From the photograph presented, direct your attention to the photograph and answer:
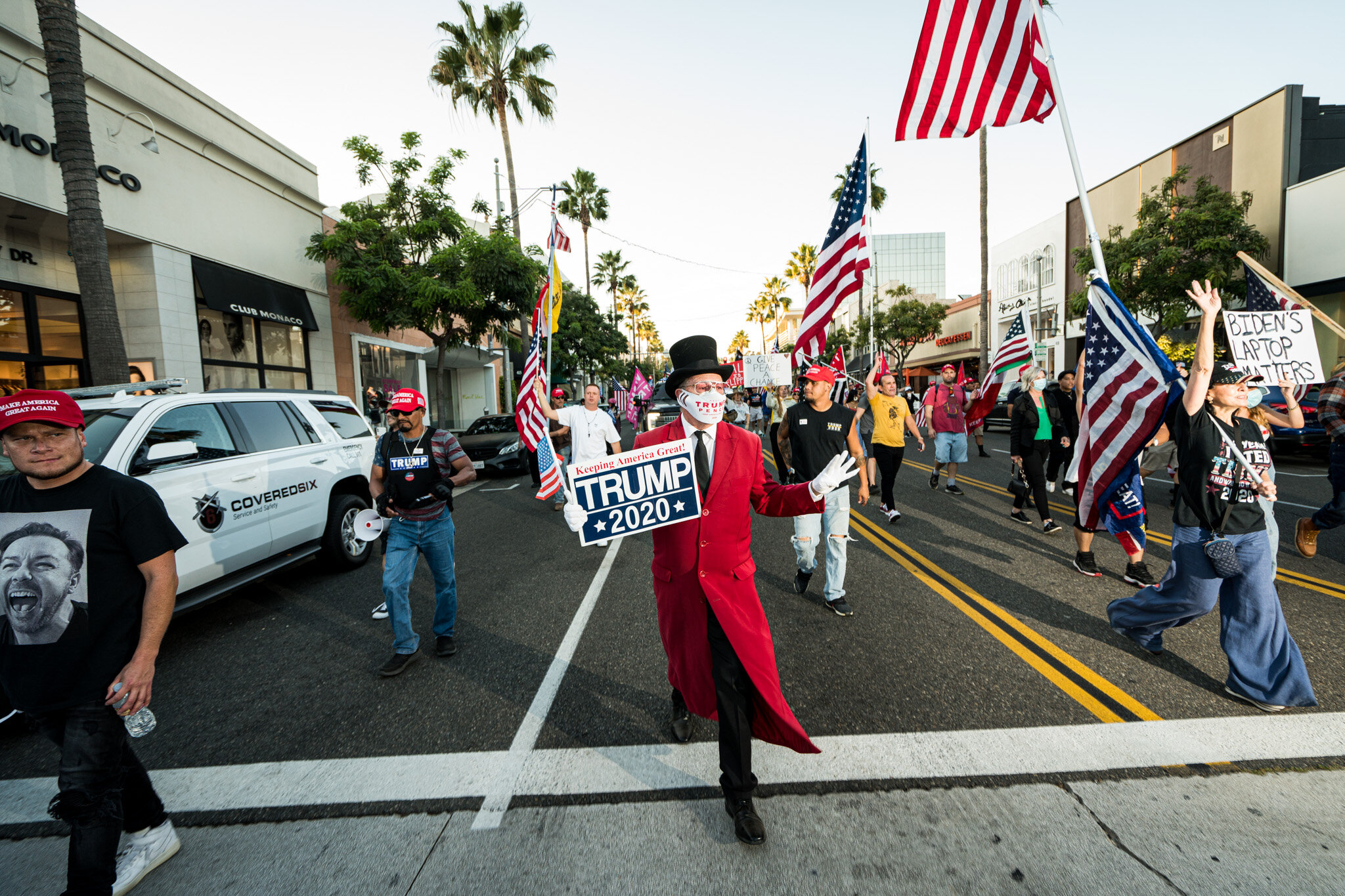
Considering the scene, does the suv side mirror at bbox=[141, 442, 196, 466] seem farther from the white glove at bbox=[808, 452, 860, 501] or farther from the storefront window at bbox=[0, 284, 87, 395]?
the storefront window at bbox=[0, 284, 87, 395]

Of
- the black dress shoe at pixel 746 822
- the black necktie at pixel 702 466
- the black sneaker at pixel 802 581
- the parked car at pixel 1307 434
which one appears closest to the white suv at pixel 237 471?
the black necktie at pixel 702 466

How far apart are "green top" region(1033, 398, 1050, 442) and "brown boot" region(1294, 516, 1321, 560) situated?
243 cm

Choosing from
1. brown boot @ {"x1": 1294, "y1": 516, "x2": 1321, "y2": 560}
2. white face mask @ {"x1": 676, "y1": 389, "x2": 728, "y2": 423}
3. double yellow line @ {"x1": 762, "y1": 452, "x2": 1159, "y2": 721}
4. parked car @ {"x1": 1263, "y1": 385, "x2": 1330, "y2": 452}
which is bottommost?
double yellow line @ {"x1": 762, "y1": 452, "x2": 1159, "y2": 721}

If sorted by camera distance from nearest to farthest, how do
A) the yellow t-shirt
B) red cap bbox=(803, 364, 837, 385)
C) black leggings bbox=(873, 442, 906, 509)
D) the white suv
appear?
the white suv → red cap bbox=(803, 364, 837, 385) → the yellow t-shirt → black leggings bbox=(873, 442, 906, 509)

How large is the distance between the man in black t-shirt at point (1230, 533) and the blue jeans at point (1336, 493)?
3.37 metres

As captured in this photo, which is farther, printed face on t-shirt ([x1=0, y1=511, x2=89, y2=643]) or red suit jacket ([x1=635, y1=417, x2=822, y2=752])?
red suit jacket ([x1=635, y1=417, x2=822, y2=752])

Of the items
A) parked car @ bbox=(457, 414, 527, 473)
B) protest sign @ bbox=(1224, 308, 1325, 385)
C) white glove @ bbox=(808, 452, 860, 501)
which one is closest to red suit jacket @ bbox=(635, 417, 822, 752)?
white glove @ bbox=(808, 452, 860, 501)

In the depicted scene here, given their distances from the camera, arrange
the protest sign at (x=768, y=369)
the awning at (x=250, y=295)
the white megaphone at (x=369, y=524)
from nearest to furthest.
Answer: the white megaphone at (x=369, y=524), the awning at (x=250, y=295), the protest sign at (x=768, y=369)

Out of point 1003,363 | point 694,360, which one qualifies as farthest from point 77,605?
point 1003,363

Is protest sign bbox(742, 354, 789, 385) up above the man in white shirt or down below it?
above

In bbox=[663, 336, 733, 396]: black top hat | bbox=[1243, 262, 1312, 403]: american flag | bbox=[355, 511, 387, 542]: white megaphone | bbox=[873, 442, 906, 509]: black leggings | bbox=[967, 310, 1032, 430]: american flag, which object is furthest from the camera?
bbox=[967, 310, 1032, 430]: american flag

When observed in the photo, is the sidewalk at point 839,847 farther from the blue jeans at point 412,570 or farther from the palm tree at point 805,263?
the palm tree at point 805,263

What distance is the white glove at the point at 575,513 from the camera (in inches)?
111

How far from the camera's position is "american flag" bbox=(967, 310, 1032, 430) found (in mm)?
9297
